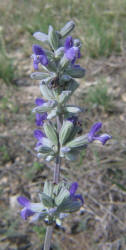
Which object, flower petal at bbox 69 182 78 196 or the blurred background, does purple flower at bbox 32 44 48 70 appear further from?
the blurred background

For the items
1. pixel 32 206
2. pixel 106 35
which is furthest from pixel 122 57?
pixel 32 206

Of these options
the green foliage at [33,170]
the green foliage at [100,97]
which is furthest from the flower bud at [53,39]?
the green foliage at [100,97]

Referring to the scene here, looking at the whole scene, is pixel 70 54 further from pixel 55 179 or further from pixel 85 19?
pixel 85 19

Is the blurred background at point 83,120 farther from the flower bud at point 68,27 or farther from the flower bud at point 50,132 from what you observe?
the flower bud at point 68,27

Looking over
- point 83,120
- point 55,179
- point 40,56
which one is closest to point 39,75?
point 40,56

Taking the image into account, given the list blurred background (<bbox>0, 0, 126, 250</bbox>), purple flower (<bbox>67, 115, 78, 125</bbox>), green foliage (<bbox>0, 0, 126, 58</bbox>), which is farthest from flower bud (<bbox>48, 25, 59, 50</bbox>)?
green foliage (<bbox>0, 0, 126, 58</bbox>)
